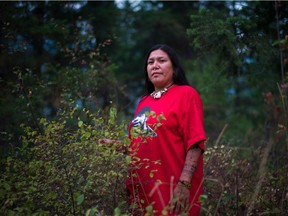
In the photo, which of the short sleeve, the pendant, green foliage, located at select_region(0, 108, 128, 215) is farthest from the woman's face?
green foliage, located at select_region(0, 108, 128, 215)

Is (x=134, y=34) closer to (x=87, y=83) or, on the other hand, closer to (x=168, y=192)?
(x=87, y=83)

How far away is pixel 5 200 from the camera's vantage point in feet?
10.8

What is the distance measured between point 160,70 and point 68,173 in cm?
131

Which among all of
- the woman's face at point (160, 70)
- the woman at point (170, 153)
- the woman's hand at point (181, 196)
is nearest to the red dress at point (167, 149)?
the woman at point (170, 153)

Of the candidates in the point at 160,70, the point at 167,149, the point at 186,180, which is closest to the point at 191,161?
the point at 186,180

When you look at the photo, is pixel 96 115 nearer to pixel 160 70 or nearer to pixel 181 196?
pixel 160 70

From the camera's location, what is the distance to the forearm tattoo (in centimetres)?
312

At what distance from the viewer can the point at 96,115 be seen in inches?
160

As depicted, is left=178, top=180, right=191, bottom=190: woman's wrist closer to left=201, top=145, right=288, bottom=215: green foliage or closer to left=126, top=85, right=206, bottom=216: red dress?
left=126, top=85, right=206, bottom=216: red dress

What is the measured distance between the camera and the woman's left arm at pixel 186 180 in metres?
3.05

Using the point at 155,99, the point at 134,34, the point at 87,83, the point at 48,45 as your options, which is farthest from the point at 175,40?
the point at 155,99

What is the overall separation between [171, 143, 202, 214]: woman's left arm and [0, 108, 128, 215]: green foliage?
474mm

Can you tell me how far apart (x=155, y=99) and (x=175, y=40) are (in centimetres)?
1076

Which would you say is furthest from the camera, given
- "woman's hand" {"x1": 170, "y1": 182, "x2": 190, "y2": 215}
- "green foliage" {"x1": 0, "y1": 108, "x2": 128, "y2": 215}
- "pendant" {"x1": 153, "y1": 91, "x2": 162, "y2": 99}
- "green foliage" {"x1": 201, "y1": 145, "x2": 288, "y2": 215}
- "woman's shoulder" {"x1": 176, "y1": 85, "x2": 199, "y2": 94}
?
"green foliage" {"x1": 201, "y1": 145, "x2": 288, "y2": 215}
